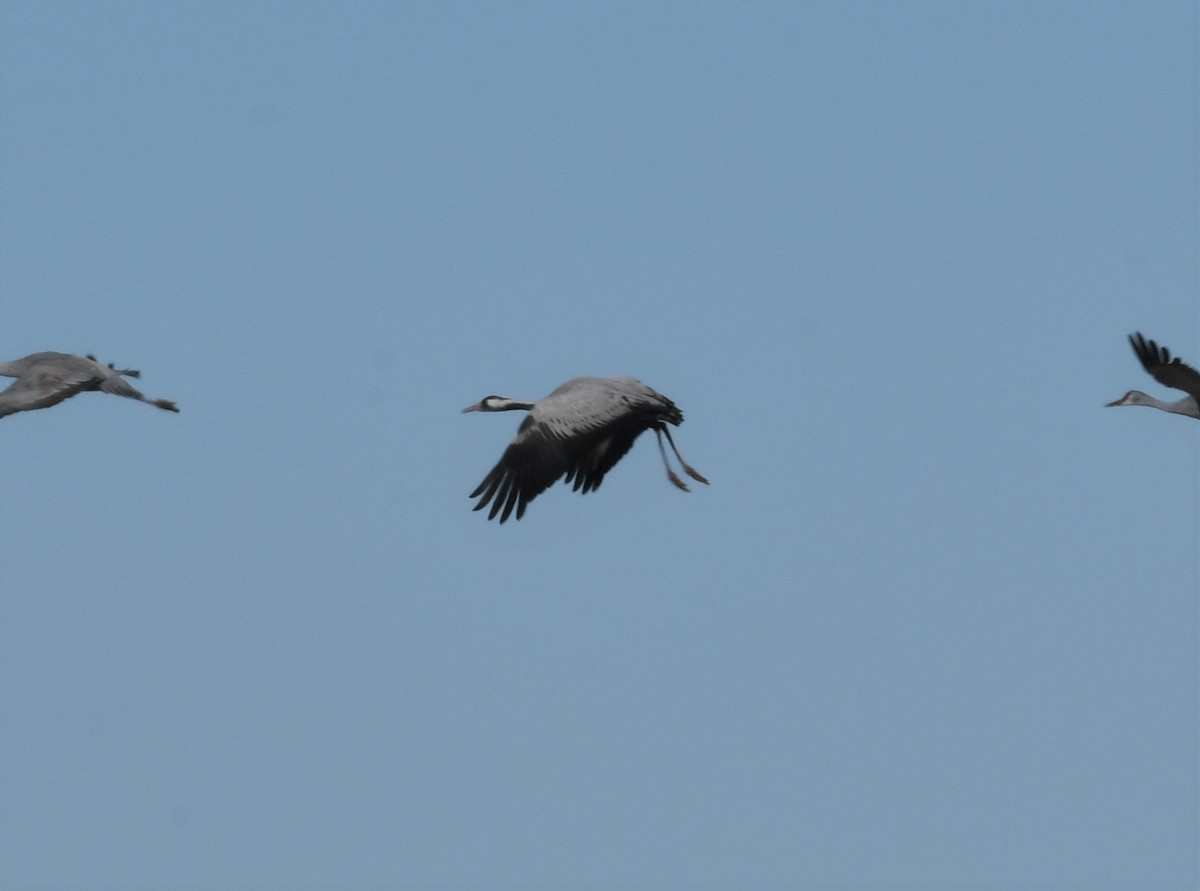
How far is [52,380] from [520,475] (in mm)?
5136

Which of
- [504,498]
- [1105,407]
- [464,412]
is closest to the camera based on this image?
[504,498]

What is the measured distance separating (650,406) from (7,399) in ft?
20.7

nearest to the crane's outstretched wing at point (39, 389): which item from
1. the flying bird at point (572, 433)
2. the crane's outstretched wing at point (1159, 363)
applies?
the flying bird at point (572, 433)

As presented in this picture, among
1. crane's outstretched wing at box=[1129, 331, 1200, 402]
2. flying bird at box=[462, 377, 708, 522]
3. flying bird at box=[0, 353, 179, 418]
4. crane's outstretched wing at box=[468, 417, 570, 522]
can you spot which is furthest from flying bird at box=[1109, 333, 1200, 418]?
flying bird at box=[0, 353, 179, 418]

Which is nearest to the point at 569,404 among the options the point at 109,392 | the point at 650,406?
the point at 650,406

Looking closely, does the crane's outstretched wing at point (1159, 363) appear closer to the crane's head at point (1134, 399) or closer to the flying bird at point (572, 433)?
the crane's head at point (1134, 399)

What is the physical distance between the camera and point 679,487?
24.7m

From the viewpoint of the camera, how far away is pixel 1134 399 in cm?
2702

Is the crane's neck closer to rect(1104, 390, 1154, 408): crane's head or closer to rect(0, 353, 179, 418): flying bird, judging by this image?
rect(1104, 390, 1154, 408): crane's head

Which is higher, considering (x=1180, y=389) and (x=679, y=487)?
(x=1180, y=389)

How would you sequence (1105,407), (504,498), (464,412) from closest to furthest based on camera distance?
(504,498), (464,412), (1105,407)

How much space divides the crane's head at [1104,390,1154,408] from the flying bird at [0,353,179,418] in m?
10.7

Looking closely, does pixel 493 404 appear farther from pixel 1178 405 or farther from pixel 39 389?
pixel 1178 405

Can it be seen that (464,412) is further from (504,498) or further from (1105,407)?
(1105,407)
